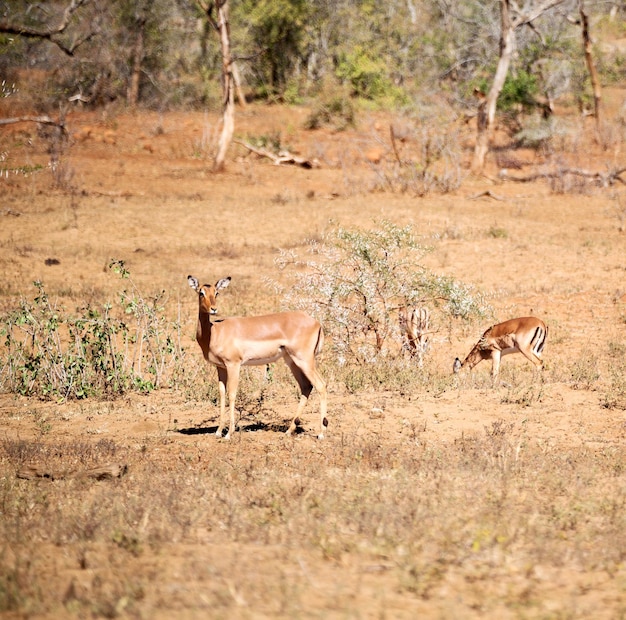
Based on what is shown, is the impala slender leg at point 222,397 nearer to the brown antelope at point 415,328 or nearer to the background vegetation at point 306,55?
the brown antelope at point 415,328

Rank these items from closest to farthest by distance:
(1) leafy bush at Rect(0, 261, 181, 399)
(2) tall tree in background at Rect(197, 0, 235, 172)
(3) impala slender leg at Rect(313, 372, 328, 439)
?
(3) impala slender leg at Rect(313, 372, 328, 439)
(1) leafy bush at Rect(0, 261, 181, 399)
(2) tall tree in background at Rect(197, 0, 235, 172)

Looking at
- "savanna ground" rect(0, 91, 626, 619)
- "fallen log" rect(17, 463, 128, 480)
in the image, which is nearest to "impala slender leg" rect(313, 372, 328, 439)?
"savanna ground" rect(0, 91, 626, 619)

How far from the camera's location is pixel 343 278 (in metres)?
11.7

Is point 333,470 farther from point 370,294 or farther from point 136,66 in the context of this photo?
point 136,66

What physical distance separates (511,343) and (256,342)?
437 centimetres

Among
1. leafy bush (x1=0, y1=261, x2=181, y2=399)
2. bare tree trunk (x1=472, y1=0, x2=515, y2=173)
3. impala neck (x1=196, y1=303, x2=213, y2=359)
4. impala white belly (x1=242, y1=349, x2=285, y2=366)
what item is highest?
bare tree trunk (x1=472, y1=0, x2=515, y2=173)

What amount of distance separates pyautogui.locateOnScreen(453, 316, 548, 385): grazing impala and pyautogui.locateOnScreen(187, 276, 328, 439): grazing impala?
3.44 meters

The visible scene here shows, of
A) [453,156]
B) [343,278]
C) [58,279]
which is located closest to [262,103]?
[453,156]

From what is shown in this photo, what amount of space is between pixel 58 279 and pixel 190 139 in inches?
604

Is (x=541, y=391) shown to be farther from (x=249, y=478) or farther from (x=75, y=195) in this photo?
(x=75, y=195)

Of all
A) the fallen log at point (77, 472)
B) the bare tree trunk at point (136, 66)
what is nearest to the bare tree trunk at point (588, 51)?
the bare tree trunk at point (136, 66)

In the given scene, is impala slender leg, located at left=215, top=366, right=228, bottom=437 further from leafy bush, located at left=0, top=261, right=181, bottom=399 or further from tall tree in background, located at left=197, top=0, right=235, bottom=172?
tall tree in background, located at left=197, top=0, right=235, bottom=172

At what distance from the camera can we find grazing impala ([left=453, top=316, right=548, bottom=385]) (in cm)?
1134

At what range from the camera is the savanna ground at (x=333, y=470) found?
14.7ft
